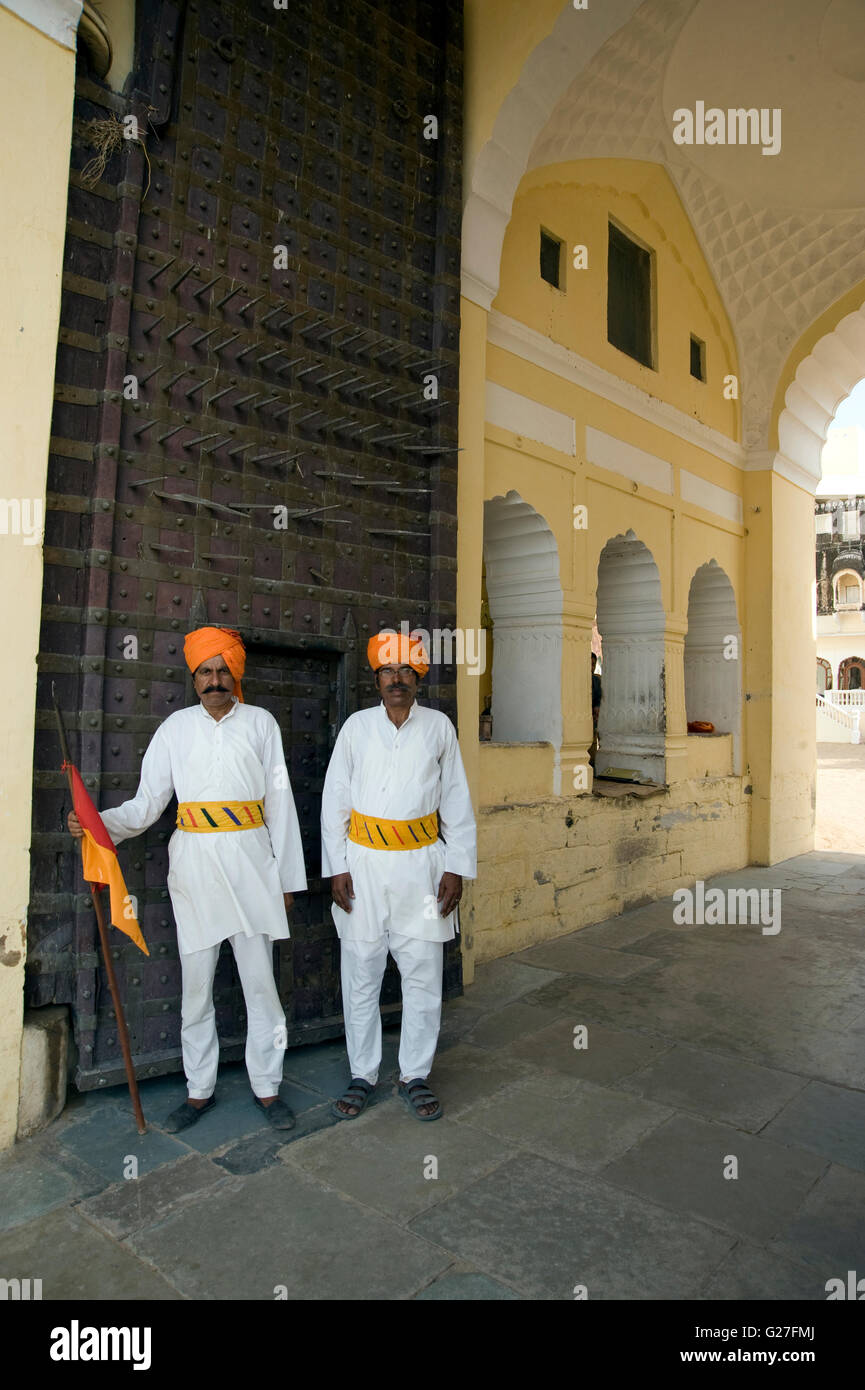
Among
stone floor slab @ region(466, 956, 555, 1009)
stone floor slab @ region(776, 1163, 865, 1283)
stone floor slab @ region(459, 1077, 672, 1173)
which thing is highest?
stone floor slab @ region(466, 956, 555, 1009)

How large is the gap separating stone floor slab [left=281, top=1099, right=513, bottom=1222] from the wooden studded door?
0.75 metres

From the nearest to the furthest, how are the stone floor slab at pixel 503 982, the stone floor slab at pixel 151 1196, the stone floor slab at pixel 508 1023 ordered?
1. the stone floor slab at pixel 151 1196
2. the stone floor slab at pixel 508 1023
3. the stone floor slab at pixel 503 982

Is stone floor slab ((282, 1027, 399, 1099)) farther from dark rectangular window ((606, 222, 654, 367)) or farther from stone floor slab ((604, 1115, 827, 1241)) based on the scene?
dark rectangular window ((606, 222, 654, 367))

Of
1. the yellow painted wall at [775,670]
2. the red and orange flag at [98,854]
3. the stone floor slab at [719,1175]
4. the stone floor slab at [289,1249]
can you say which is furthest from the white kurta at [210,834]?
the yellow painted wall at [775,670]

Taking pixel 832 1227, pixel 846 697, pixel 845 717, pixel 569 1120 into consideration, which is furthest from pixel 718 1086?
pixel 846 697

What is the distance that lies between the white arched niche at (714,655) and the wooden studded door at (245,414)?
496 cm

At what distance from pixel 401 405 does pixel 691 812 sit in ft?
15.8

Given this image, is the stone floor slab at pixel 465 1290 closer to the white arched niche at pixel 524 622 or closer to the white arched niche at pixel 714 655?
the white arched niche at pixel 524 622

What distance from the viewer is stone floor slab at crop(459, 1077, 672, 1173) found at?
311 centimetres

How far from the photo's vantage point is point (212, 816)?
328 centimetres

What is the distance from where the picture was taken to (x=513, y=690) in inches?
254

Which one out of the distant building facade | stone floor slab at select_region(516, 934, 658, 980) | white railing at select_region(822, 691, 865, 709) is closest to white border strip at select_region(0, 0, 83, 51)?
stone floor slab at select_region(516, 934, 658, 980)

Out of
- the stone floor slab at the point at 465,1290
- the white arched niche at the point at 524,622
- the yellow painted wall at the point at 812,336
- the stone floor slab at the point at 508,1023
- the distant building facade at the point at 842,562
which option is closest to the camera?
the stone floor slab at the point at 465,1290

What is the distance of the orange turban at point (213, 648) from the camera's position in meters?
3.31
